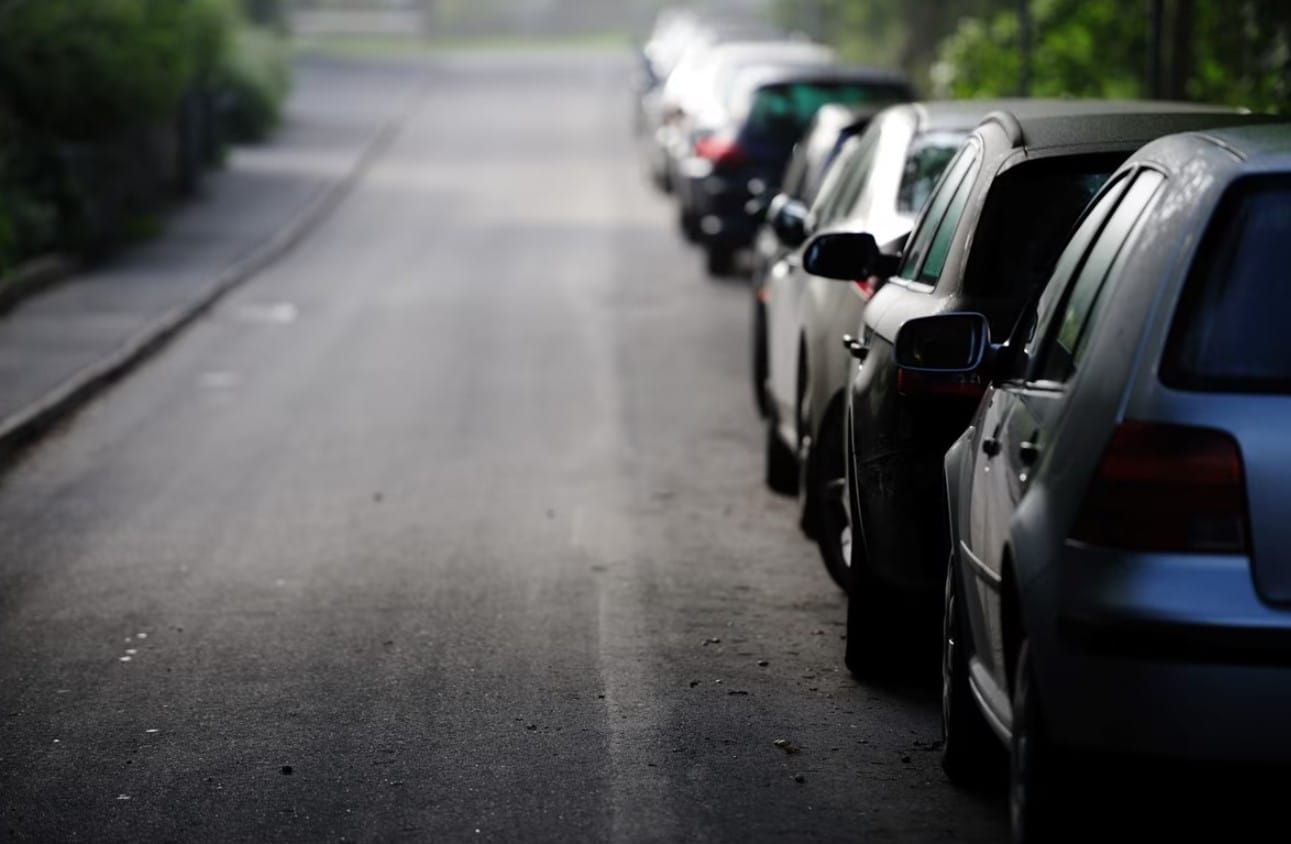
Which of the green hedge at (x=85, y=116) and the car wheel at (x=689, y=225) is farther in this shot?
Result: the car wheel at (x=689, y=225)

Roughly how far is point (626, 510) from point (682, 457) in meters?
1.59

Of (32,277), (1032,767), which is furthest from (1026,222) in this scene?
(32,277)

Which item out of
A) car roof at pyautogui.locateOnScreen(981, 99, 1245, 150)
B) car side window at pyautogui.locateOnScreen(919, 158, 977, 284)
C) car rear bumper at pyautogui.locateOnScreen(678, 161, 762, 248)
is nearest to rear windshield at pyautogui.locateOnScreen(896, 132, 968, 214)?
car roof at pyautogui.locateOnScreen(981, 99, 1245, 150)

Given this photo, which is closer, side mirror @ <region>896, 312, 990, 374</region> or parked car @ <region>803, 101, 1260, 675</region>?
side mirror @ <region>896, 312, 990, 374</region>

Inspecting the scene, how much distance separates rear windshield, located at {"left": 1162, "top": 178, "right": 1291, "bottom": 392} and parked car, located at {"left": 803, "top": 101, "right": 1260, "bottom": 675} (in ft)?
7.59

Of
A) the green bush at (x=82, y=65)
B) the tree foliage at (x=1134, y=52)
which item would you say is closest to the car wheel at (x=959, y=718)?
the tree foliage at (x=1134, y=52)

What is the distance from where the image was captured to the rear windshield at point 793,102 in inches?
801

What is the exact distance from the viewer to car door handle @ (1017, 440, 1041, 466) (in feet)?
18.0

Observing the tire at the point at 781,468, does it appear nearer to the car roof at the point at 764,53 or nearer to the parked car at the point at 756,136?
the parked car at the point at 756,136

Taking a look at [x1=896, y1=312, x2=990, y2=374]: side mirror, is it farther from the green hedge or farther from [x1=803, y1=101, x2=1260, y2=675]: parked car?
the green hedge

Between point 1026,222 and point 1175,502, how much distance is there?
279 centimetres

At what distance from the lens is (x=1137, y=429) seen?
16.3 feet

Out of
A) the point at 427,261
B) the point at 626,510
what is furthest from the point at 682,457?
the point at 427,261

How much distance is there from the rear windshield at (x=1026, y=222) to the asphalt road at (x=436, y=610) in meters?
1.30
